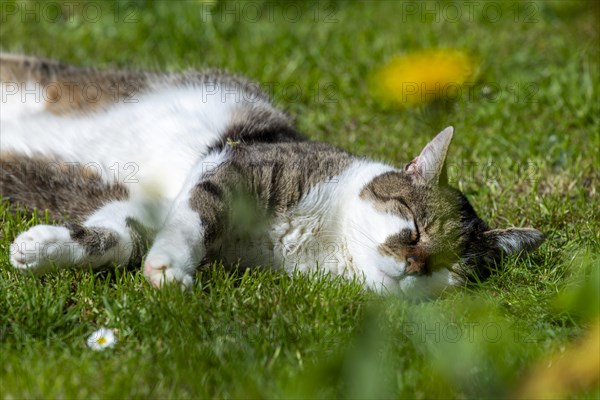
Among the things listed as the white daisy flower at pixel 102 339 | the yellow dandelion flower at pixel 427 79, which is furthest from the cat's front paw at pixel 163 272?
the yellow dandelion flower at pixel 427 79

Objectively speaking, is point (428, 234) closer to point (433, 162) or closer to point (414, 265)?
point (414, 265)

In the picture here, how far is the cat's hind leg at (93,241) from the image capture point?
107 inches

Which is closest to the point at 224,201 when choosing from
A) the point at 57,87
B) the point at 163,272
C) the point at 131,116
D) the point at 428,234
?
the point at 163,272

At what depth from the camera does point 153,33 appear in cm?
555

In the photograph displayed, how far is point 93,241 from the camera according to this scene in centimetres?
284

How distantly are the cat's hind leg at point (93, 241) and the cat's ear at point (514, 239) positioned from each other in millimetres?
1353

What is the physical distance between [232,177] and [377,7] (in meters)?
3.64

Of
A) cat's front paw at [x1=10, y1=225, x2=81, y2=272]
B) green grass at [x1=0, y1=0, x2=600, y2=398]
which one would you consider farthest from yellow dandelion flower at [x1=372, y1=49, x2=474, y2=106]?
cat's front paw at [x1=10, y1=225, x2=81, y2=272]

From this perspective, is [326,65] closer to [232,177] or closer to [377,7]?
[377,7]

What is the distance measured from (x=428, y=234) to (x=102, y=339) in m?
1.31

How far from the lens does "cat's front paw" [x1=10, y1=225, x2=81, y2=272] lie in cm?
272

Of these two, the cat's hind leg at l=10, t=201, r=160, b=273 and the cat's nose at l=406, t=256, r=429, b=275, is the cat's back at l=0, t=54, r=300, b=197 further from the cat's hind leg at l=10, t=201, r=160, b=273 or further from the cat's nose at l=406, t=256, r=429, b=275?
the cat's nose at l=406, t=256, r=429, b=275

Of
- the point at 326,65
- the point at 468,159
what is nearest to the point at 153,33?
the point at 326,65

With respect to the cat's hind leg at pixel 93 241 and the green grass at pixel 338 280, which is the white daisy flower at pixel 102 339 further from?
the cat's hind leg at pixel 93 241
